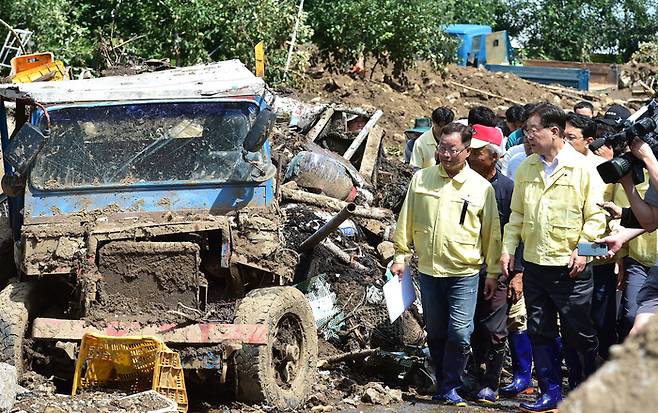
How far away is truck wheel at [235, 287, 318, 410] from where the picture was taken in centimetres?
694

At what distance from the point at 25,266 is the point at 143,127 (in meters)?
1.33

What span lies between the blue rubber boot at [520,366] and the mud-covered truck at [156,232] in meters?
1.60

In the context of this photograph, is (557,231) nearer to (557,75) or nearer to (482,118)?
(482,118)

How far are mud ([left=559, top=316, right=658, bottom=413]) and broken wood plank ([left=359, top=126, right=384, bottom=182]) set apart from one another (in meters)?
11.2

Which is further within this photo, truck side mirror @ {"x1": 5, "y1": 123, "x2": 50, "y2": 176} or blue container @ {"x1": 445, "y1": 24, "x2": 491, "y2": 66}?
blue container @ {"x1": 445, "y1": 24, "x2": 491, "y2": 66}

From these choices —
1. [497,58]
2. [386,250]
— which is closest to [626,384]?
[386,250]

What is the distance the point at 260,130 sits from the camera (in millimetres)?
7324

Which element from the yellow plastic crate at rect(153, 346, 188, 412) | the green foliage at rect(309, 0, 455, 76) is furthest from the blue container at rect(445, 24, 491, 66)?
the yellow plastic crate at rect(153, 346, 188, 412)

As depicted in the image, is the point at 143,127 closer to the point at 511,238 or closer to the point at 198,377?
the point at 198,377

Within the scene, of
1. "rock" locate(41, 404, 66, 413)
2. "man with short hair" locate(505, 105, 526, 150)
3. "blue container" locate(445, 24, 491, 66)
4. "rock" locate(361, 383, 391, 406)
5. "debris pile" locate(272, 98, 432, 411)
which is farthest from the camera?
"blue container" locate(445, 24, 491, 66)

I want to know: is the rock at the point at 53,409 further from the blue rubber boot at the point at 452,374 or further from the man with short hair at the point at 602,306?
the man with short hair at the point at 602,306

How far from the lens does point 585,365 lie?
716 cm

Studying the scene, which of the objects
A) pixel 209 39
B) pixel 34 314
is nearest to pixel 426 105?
pixel 209 39

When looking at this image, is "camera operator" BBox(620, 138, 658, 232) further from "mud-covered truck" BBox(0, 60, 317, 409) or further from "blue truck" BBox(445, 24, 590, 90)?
"blue truck" BBox(445, 24, 590, 90)
